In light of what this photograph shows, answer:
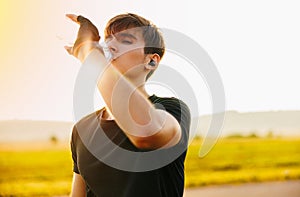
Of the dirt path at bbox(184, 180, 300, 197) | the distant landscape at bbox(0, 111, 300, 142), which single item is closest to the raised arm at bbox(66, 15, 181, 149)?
the distant landscape at bbox(0, 111, 300, 142)

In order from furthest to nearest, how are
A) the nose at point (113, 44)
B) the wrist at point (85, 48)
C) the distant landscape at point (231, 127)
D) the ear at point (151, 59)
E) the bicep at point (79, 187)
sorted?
the distant landscape at point (231, 127), the bicep at point (79, 187), the ear at point (151, 59), the nose at point (113, 44), the wrist at point (85, 48)

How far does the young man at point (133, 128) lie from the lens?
65cm

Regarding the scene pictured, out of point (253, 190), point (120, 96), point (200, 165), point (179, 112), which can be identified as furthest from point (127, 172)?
point (253, 190)

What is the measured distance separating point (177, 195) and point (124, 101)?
345mm

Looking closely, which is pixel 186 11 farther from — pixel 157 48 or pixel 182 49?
pixel 157 48

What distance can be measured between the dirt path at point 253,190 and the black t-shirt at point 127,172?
1.27 metres

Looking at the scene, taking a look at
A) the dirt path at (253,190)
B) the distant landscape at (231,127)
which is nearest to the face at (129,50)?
the distant landscape at (231,127)

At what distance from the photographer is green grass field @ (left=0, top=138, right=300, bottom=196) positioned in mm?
1905

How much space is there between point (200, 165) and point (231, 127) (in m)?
0.24

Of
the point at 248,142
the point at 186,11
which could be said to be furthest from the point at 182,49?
the point at 248,142

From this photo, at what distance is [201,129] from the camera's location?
201 centimetres

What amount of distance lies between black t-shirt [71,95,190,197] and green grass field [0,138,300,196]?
3.33ft

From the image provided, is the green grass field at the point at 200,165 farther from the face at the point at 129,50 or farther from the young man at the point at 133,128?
the face at the point at 129,50

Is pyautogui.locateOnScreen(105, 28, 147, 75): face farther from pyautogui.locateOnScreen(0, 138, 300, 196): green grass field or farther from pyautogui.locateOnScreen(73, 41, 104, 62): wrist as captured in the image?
pyautogui.locateOnScreen(0, 138, 300, 196): green grass field
